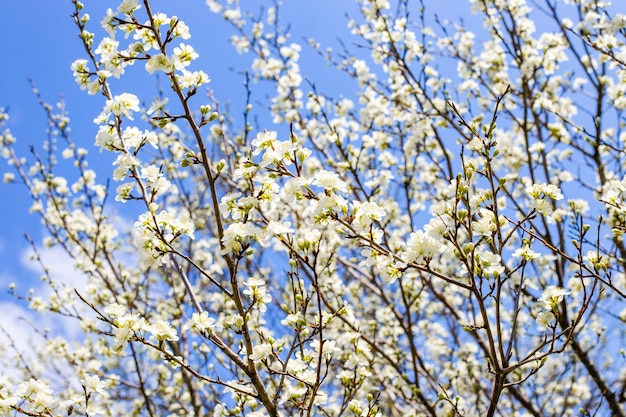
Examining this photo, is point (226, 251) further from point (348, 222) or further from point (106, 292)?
point (106, 292)

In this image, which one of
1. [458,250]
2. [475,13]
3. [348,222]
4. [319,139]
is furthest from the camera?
[319,139]

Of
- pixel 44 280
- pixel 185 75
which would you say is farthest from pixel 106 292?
pixel 185 75

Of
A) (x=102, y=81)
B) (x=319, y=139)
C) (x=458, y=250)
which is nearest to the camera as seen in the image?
(x=458, y=250)

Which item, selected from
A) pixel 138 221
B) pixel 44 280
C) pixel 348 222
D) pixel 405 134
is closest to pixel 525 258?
pixel 348 222

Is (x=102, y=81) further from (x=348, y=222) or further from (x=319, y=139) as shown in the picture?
(x=319, y=139)

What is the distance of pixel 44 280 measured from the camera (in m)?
5.26

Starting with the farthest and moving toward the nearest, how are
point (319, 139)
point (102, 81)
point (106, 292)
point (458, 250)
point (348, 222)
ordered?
point (319, 139) → point (106, 292) → point (102, 81) → point (348, 222) → point (458, 250)

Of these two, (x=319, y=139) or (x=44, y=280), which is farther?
(x=319, y=139)

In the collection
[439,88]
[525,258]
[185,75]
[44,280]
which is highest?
[439,88]

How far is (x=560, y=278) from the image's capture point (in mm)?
4383

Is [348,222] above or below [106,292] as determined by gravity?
below

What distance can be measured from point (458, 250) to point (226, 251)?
3.26 ft

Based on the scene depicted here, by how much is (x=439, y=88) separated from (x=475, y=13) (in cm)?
83

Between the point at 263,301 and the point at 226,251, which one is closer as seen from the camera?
the point at 226,251
